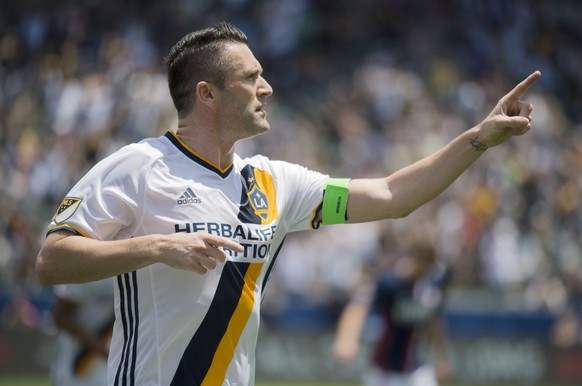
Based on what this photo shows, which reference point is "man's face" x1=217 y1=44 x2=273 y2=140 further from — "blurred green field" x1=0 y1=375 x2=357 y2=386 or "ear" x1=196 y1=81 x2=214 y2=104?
"blurred green field" x1=0 y1=375 x2=357 y2=386

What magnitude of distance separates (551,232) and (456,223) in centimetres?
167

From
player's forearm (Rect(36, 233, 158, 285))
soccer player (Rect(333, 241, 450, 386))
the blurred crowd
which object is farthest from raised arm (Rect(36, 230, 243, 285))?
the blurred crowd

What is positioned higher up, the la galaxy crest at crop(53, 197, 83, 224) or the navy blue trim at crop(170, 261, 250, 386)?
the la galaxy crest at crop(53, 197, 83, 224)

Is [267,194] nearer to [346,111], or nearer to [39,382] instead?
[39,382]

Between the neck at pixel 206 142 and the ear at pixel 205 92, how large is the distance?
13 cm

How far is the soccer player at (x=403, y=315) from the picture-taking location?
405 inches

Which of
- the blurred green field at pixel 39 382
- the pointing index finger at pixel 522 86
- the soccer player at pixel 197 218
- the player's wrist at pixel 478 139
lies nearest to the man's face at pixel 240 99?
the soccer player at pixel 197 218

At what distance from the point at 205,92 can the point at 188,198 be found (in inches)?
19.7

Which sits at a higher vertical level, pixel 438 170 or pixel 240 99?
pixel 240 99

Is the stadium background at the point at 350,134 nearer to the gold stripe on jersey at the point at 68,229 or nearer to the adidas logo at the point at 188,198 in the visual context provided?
the adidas logo at the point at 188,198

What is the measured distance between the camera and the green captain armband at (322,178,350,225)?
5.13 meters

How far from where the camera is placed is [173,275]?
4.57 meters

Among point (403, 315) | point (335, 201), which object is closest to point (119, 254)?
point (335, 201)

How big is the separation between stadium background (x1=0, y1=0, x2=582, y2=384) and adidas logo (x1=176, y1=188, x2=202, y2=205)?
31.9 feet
